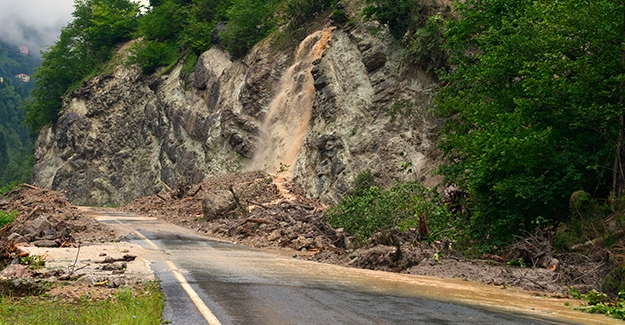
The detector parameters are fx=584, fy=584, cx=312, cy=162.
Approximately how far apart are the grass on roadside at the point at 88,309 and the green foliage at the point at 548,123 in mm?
9242

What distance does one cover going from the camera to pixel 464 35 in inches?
832

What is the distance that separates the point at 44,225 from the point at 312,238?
26.3ft

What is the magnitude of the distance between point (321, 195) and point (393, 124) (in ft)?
16.2

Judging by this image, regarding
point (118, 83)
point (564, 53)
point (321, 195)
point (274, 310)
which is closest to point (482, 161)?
Answer: point (564, 53)

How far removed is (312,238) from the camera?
18453 mm

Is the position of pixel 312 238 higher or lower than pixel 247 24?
lower

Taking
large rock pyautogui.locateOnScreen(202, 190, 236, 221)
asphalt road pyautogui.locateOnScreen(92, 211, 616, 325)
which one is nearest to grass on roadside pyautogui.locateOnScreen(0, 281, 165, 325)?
asphalt road pyautogui.locateOnScreen(92, 211, 616, 325)

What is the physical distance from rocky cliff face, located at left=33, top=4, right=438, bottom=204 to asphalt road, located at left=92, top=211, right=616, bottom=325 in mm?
11225

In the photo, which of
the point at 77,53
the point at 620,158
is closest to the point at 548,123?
the point at 620,158

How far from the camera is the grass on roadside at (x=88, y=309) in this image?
6859 millimetres

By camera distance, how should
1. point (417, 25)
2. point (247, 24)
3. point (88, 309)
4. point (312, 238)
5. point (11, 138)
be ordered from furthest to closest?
1. point (11, 138)
2. point (247, 24)
3. point (417, 25)
4. point (312, 238)
5. point (88, 309)

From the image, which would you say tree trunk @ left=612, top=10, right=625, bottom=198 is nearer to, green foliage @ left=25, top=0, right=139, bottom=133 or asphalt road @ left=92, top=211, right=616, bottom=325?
asphalt road @ left=92, top=211, right=616, bottom=325

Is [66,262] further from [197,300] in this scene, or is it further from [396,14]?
[396,14]

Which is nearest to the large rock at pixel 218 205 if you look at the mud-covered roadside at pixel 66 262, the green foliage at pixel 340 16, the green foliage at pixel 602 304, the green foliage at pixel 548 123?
the mud-covered roadside at pixel 66 262
